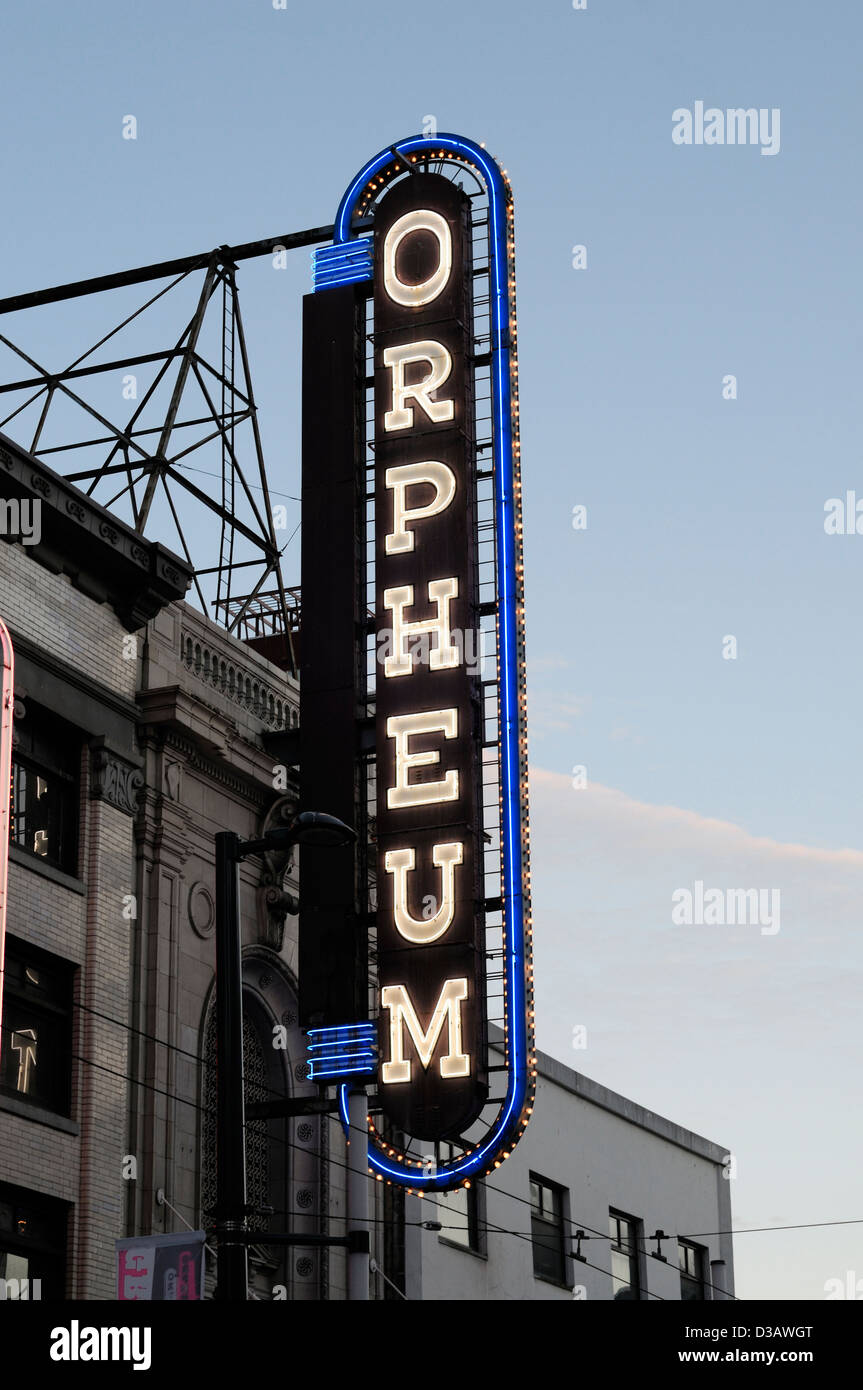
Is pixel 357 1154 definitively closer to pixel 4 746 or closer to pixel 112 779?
pixel 112 779

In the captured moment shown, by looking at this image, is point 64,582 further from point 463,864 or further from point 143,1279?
point 143,1279

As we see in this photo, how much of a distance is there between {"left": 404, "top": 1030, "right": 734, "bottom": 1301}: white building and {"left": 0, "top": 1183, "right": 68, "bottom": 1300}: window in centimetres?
814

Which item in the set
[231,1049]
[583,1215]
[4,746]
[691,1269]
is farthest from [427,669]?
[691,1269]

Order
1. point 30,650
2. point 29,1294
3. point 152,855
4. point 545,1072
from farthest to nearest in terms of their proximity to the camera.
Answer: point 545,1072
point 152,855
point 30,650
point 29,1294

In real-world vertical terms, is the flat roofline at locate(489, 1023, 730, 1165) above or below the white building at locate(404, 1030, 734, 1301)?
above

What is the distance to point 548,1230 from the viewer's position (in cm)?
3934

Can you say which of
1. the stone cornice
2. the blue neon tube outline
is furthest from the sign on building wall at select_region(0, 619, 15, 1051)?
the blue neon tube outline

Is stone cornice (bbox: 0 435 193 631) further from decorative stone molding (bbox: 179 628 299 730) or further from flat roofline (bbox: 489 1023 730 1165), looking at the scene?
flat roofline (bbox: 489 1023 730 1165)

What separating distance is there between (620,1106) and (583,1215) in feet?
9.50

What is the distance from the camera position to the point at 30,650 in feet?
87.1

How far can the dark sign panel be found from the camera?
86.6 feet
